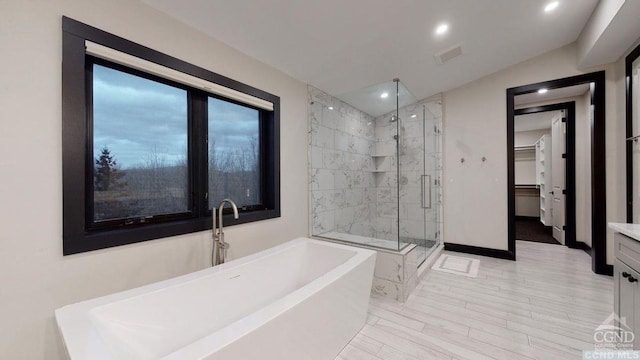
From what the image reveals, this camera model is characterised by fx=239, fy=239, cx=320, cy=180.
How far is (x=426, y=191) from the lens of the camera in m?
3.65

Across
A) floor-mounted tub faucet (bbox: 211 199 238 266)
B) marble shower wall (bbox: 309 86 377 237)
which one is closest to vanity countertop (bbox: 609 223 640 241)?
marble shower wall (bbox: 309 86 377 237)

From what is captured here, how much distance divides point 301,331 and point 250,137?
1.85 metres

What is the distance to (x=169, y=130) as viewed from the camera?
1.88m

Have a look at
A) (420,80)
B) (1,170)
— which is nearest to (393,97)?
(420,80)

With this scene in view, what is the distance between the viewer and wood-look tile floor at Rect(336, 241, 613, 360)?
5.55 feet

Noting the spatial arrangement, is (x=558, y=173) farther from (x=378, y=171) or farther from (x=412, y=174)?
(x=378, y=171)

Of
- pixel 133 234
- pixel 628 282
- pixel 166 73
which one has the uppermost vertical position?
pixel 166 73

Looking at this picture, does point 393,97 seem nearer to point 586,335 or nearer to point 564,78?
point 564,78

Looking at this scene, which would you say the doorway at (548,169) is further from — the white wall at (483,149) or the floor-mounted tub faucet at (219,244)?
the floor-mounted tub faucet at (219,244)

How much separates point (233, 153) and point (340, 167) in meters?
1.66

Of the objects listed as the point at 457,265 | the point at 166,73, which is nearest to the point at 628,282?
the point at 457,265

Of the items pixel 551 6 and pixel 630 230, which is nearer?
pixel 630 230

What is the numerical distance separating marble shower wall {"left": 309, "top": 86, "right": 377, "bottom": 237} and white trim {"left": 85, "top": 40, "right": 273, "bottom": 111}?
1.01m

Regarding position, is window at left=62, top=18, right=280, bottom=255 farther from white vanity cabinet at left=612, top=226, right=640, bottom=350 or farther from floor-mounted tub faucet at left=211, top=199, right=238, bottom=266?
white vanity cabinet at left=612, top=226, right=640, bottom=350
